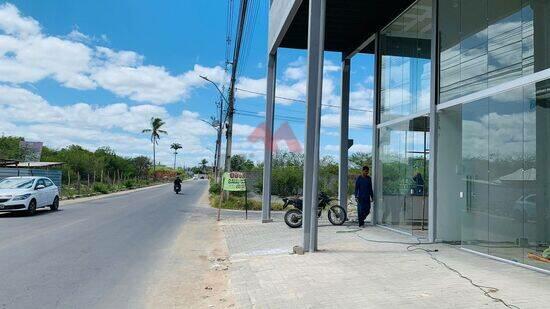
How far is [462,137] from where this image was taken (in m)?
10.4

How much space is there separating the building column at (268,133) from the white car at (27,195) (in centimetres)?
945

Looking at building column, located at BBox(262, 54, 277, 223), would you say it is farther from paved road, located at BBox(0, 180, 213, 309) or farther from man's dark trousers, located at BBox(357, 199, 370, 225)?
man's dark trousers, located at BBox(357, 199, 370, 225)

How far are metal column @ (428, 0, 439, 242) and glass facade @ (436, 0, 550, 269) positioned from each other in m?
0.11

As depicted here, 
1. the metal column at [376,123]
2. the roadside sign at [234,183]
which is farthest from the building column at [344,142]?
the roadside sign at [234,183]

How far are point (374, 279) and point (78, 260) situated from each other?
5.78m

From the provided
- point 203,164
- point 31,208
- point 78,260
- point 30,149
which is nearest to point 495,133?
point 78,260

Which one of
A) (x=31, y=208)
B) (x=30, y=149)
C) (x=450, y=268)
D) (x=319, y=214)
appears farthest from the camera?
(x=30, y=149)

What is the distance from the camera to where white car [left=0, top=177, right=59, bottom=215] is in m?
19.3

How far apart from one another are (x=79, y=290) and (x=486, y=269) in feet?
19.9

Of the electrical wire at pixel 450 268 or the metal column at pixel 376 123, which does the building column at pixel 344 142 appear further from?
the electrical wire at pixel 450 268

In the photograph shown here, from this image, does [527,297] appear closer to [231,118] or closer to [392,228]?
[392,228]

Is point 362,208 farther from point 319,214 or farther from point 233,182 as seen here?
point 233,182

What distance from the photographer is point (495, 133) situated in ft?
29.9

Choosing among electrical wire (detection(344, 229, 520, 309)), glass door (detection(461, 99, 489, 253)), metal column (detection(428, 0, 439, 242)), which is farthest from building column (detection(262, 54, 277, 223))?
glass door (detection(461, 99, 489, 253))
